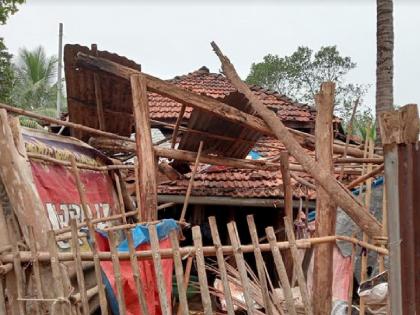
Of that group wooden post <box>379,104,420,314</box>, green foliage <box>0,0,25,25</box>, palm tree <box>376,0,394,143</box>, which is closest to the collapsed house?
wooden post <box>379,104,420,314</box>

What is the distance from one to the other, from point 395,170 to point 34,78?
2080 centimetres

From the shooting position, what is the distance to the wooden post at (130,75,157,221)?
164 inches

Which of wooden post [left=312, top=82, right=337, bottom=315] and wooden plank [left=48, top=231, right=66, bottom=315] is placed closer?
wooden plank [left=48, top=231, right=66, bottom=315]

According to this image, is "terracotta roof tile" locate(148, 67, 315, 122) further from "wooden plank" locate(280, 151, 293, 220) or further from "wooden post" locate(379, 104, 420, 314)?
"wooden post" locate(379, 104, 420, 314)

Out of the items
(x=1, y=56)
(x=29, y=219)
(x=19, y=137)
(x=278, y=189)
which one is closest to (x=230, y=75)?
(x=19, y=137)

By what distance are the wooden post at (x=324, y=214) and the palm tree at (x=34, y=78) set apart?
1775cm

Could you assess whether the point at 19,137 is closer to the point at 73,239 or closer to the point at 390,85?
the point at 73,239

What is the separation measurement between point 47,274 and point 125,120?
4108 millimetres

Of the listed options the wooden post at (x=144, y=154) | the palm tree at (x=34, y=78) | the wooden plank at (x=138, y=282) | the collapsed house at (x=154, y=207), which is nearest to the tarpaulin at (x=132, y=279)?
the collapsed house at (x=154, y=207)

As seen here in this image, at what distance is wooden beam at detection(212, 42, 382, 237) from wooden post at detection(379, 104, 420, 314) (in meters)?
1.37

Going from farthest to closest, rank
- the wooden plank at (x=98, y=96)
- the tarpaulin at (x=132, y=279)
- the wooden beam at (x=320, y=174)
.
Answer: the wooden plank at (x=98, y=96), the tarpaulin at (x=132, y=279), the wooden beam at (x=320, y=174)

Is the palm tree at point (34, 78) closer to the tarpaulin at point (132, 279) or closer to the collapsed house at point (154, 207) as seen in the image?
the collapsed house at point (154, 207)

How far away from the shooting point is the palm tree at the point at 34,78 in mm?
19859

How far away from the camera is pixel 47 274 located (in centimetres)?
279
